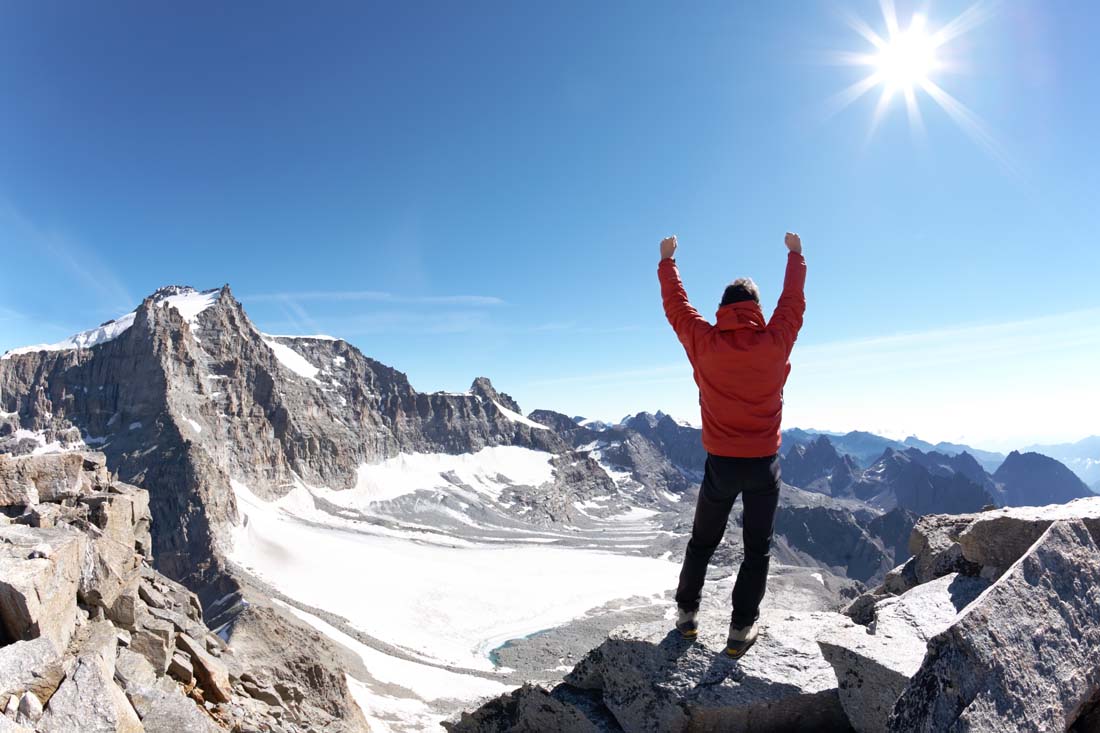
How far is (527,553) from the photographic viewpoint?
151 m

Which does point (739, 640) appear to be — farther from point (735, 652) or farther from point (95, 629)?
point (95, 629)

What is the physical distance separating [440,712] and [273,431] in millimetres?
157601

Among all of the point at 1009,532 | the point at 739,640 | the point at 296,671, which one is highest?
the point at 1009,532

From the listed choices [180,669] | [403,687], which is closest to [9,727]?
[180,669]

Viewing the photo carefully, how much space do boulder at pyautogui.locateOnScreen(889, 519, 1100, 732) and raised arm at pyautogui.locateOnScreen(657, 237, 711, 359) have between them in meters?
3.15

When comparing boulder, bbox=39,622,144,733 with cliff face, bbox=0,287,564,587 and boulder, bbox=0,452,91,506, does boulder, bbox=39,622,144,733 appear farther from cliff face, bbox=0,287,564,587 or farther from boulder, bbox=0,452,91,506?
cliff face, bbox=0,287,564,587

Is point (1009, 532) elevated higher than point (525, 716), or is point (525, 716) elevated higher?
point (1009, 532)

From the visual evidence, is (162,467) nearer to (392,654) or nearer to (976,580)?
(392,654)

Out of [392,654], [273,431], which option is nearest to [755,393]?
[392,654]

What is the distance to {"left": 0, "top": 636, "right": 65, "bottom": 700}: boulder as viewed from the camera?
5.16m

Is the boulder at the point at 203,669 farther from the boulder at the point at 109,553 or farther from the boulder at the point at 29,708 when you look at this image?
the boulder at the point at 29,708

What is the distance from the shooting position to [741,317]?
563cm

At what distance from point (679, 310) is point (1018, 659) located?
3884 mm

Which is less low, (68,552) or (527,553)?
(68,552)
